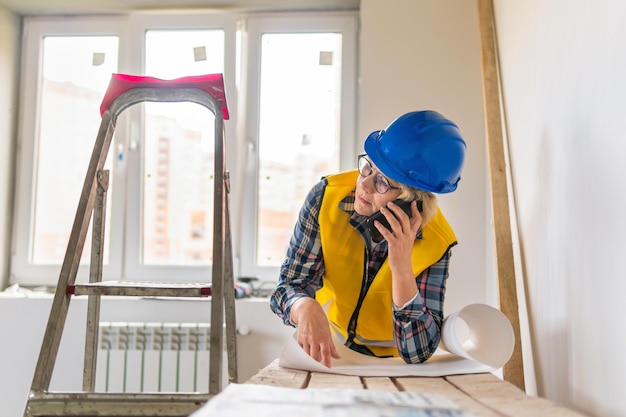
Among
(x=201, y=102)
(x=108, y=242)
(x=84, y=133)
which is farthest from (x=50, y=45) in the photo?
(x=201, y=102)

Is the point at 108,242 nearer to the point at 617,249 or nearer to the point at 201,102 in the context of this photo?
the point at 201,102

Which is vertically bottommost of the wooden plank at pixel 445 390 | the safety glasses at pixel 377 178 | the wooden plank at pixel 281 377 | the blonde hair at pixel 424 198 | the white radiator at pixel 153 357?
the white radiator at pixel 153 357

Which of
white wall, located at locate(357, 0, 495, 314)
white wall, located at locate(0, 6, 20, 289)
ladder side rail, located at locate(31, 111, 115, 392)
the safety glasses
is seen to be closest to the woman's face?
the safety glasses

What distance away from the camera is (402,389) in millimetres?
1176

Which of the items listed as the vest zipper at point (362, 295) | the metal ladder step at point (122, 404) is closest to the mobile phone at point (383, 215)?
the vest zipper at point (362, 295)

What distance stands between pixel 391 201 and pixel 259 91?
152 centimetres

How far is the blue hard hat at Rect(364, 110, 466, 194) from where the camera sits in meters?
1.27

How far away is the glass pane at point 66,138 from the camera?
2.79m

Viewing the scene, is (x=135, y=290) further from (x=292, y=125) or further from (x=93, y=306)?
(x=292, y=125)

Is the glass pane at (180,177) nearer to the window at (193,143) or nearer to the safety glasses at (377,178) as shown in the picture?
the window at (193,143)

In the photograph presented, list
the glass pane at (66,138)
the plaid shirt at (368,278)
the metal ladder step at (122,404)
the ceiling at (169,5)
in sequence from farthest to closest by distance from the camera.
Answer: the glass pane at (66,138) → the ceiling at (169,5) → the plaid shirt at (368,278) → the metal ladder step at (122,404)

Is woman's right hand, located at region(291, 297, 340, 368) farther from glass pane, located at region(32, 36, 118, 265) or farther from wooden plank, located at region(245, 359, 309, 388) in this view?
glass pane, located at region(32, 36, 118, 265)

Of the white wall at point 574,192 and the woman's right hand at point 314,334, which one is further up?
the white wall at point 574,192

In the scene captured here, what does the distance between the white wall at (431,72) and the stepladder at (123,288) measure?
3.51 feet
